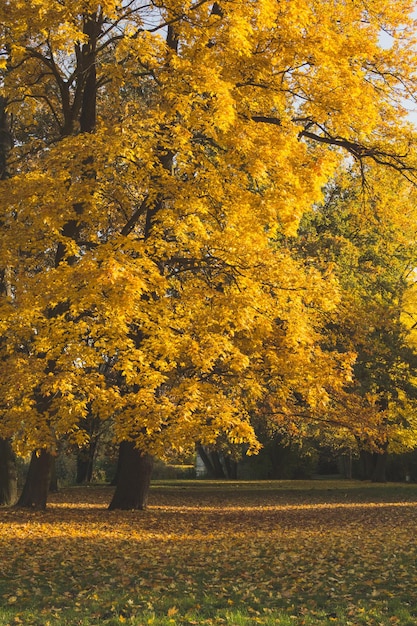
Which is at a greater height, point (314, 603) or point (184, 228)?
point (184, 228)

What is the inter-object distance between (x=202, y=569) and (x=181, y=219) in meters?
6.29

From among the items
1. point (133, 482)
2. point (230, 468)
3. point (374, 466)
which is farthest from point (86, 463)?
point (133, 482)

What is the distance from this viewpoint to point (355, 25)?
16.0 m

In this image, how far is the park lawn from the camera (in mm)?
6984

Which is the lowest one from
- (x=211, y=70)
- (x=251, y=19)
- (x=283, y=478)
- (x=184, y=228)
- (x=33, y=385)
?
(x=283, y=478)

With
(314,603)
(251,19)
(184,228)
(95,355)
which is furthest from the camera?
(251,19)

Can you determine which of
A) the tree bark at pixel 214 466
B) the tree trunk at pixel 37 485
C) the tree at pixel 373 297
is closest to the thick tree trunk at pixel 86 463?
the tree bark at pixel 214 466

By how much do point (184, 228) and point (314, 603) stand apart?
7244 millimetres

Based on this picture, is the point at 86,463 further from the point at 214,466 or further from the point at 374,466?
the point at 374,466

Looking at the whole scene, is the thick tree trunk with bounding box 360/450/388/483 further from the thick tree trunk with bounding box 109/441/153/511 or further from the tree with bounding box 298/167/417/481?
the thick tree trunk with bounding box 109/441/153/511

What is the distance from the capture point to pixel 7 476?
19.9 metres

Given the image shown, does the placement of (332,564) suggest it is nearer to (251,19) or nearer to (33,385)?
(33,385)

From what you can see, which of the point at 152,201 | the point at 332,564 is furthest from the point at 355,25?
the point at 332,564

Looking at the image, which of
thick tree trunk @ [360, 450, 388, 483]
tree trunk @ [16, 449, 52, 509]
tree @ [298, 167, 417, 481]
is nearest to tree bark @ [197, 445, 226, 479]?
thick tree trunk @ [360, 450, 388, 483]
